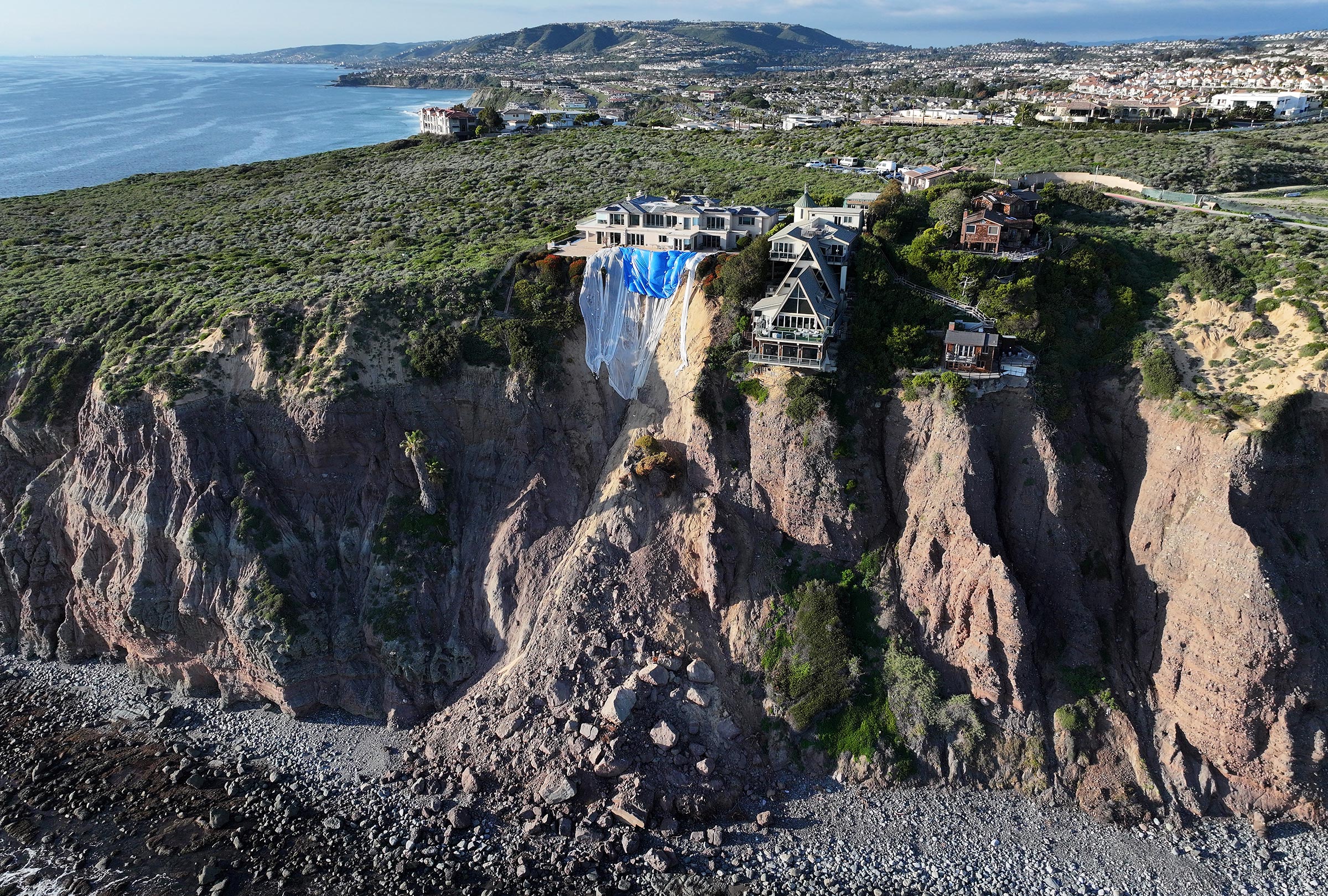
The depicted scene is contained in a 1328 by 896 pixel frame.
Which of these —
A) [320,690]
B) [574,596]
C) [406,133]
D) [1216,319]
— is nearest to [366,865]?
[320,690]

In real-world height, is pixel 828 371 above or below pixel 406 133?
below

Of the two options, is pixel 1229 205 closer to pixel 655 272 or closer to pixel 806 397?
pixel 806 397

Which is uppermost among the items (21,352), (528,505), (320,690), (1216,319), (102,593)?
(1216,319)

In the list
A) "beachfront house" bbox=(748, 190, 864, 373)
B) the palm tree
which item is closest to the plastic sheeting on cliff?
"beachfront house" bbox=(748, 190, 864, 373)

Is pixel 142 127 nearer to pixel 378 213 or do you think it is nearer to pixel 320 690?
pixel 378 213

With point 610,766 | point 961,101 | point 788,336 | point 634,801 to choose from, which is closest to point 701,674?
point 610,766

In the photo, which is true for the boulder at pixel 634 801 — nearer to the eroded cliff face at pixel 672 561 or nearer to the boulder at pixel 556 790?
the eroded cliff face at pixel 672 561
